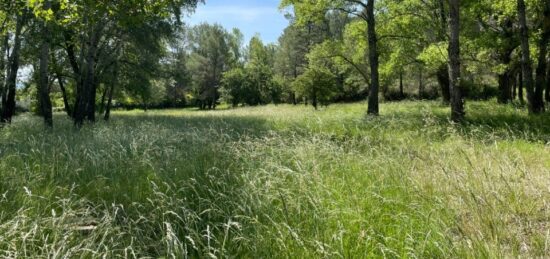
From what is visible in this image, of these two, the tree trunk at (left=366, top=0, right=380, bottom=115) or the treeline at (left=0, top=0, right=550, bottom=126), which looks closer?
the treeline at (left=0, top=0, right=550, bottom=126)

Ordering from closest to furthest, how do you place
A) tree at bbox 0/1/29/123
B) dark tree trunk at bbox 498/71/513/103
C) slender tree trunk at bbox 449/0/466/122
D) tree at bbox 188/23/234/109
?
1. slender tree trunk at bbox 449/0/466/122
2. tree at bbox 0/1/29/123
3. dark tree trunk at bbox 498/71/513/103
4. tree at bbox 188/23/234/109

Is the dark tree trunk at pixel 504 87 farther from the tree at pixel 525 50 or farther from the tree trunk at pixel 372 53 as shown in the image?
the tree at pixel 525 50

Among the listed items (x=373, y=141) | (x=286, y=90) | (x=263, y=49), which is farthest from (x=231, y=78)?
(x=373, y=141)

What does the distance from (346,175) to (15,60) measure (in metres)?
16.1

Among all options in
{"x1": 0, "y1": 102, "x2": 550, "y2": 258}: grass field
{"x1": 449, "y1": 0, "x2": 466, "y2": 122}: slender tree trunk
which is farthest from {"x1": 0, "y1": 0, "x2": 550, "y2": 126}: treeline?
{"x1": 0, "y1": 102, "x2": 550, "y2": 258}: grass field

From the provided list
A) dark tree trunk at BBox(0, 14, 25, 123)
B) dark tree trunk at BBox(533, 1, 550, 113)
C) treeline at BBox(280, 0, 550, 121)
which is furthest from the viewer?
dark tree trunk at BBox(0, 14, 25, 123)

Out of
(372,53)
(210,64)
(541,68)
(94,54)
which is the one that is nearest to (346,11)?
(372,53)

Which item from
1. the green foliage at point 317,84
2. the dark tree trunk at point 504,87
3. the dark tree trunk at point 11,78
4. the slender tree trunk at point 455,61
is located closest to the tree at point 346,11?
the slender tree trunk at point 455,61

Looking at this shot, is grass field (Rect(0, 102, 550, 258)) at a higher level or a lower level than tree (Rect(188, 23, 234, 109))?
lower

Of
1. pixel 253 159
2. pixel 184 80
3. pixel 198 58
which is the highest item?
pixel 198 58

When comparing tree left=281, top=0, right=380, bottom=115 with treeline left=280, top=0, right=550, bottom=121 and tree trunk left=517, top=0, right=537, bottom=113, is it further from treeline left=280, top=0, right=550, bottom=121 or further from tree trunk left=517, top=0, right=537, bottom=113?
tree trunk left=517, top=0, right=537, bottom=113

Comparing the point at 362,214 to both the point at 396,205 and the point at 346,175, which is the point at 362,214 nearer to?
the point at 396,205

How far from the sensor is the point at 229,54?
68.1 m

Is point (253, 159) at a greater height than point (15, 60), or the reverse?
point (15, 60)
